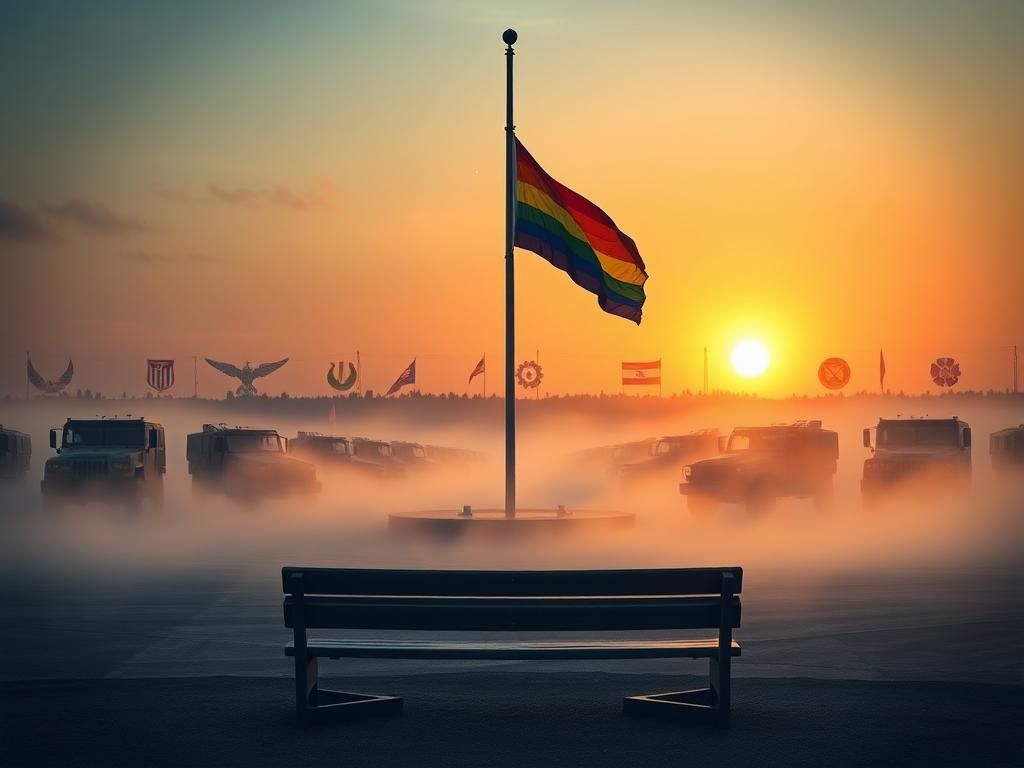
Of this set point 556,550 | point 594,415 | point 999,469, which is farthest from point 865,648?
point 594,415

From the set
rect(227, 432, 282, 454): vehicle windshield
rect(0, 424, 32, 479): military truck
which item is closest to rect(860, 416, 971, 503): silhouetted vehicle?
rect(227, 432, 282, 454): vehicle windshield

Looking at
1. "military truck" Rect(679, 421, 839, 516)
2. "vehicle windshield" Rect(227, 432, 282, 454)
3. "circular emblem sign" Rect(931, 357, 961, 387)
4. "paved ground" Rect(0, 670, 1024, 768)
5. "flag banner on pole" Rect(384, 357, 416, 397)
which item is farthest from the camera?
"circular emblem sign" Rect(931, 357, 961, 387)

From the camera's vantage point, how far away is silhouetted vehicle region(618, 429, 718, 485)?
44.7 metres

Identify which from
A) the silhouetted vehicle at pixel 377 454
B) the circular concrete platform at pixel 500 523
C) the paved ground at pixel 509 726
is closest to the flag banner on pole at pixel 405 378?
the silhouetted vehicle at pixel 377 454

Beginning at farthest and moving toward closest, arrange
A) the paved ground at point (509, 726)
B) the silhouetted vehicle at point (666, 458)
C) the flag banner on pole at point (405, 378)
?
1. the flag banner on pole at point (405, 378)
2. the silhouetted vehicle at point (666, 458)
3. the paved ground at point (509, 726)

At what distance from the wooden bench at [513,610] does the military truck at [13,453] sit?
1614 inches

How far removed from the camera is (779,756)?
7.77m

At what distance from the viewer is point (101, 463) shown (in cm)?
3128

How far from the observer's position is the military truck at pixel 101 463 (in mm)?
31203

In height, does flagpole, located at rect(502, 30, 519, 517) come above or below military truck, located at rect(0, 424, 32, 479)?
above

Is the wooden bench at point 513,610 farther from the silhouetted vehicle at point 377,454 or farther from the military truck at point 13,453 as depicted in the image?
the military truck at point 13,453

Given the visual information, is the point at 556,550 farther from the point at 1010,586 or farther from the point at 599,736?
the point at 599,736

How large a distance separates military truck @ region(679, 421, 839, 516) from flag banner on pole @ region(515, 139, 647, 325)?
7691mm

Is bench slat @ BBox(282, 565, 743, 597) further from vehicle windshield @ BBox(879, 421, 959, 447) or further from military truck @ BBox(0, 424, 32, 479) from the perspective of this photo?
military truck @ BBox(0, 424, 32, 479)
